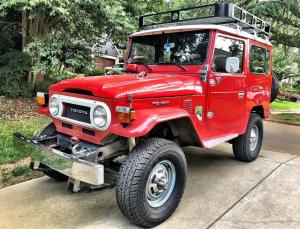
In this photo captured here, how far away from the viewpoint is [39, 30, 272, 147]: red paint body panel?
3.47 m

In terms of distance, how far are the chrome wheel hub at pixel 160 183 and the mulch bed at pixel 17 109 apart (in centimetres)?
596

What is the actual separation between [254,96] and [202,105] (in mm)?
1651

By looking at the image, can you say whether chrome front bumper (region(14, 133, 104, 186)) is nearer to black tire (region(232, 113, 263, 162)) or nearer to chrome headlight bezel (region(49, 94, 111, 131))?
chrome headlight bezel (region(49, 94, 111, 131))

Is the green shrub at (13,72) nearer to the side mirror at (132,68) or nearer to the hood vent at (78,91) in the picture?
the side mirror at (132,68)

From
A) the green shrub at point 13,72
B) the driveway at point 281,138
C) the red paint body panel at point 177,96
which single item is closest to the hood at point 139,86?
the red paint body panel at point 177,96

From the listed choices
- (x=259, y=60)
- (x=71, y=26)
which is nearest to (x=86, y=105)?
(x=259, y=60)

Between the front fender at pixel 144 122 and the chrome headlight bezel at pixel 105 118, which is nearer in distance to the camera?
the front fender at pixel 144 122

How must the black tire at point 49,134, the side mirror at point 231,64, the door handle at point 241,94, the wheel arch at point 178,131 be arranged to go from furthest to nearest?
the door handle at point 241,94 → the side mirror at point 231,64 → the black tire at point 49,134 → the wheel arch at point 178,131

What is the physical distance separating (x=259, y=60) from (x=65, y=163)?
12.6ft

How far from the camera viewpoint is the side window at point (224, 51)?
461 centimetres

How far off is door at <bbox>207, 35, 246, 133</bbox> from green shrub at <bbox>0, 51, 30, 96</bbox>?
24.2 ft

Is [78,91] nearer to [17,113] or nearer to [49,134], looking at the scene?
[49,134]

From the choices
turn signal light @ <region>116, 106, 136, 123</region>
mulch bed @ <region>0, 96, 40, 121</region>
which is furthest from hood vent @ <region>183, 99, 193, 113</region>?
mulch bed @ <region>0, 96, 40, 121</region>

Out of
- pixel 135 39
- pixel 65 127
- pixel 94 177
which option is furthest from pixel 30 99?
pixel 94 177
